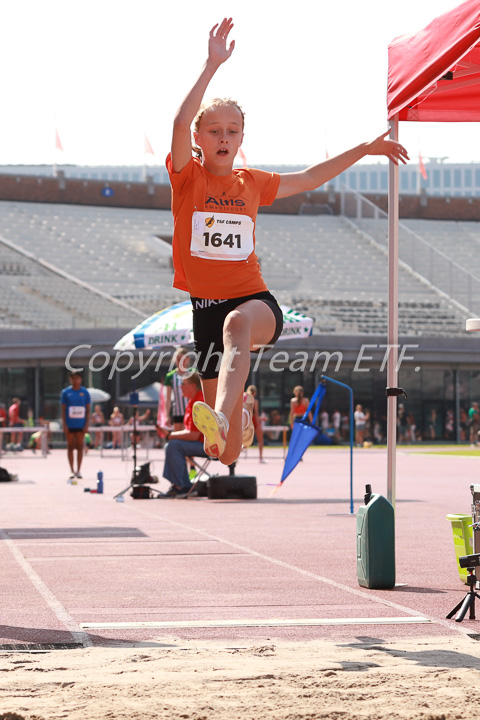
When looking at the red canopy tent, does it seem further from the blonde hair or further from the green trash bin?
the blonde hair

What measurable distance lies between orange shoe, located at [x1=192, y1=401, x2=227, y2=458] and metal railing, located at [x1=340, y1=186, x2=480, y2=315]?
45643mm

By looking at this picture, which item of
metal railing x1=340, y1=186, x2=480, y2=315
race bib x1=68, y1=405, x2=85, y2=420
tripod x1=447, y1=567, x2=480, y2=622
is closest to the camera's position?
tripod x1=447, y1=567, x2=480, y2=622

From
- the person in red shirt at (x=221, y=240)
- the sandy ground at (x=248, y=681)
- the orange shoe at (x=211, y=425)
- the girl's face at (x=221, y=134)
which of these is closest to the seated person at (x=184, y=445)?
the person in red shirt at (x=221, y=240)

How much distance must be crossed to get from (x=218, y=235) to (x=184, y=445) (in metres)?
9.66

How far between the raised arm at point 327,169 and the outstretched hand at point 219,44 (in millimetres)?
805

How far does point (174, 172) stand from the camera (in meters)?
6.20

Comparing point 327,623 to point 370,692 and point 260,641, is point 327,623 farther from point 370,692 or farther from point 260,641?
point 370,692

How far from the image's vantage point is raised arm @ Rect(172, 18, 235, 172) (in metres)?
5.97

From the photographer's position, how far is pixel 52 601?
273 inches

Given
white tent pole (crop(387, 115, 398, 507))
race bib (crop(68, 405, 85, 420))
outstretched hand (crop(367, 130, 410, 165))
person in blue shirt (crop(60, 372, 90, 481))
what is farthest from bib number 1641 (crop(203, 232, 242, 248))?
race bib (crop(68, 405, 85, 420))

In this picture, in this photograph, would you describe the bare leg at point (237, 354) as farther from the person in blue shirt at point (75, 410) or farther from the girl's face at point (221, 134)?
the person in blue shirt at point (75, 410)

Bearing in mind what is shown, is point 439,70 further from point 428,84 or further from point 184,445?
point 184,445

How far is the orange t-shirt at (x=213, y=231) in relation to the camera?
619 centimetres

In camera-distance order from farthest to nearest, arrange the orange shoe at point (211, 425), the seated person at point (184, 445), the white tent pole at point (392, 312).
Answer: the seated person at point (184, 445)
the white tent pole at point (392, 312)
the orange shoe at point (211, 425)
